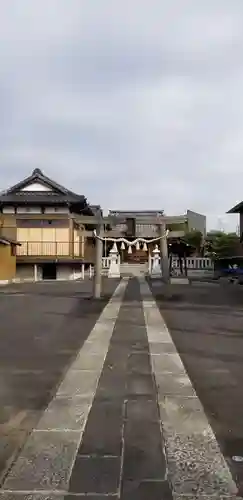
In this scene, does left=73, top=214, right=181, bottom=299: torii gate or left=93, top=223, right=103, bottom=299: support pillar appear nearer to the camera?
left=93, top=223, right=103, bottom=299: support pillar

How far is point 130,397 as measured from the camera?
16.3 ft

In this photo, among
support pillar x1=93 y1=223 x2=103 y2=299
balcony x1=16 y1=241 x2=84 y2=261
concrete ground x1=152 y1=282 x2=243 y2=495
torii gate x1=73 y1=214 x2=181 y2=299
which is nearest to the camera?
concrete ground x1=152 y1=282 x2=243 y2=495

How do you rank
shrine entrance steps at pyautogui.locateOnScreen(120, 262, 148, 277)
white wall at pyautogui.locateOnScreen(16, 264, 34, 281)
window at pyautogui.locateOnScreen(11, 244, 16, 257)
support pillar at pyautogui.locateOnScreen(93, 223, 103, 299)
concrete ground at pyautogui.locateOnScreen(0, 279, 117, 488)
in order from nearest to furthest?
concrete ground at pyautogui.locateOnScreen(0, 279, 117, 488), support pillar at pyautogui.locateOnScreen(93, 223, 103, 299), window at pyautogui.locateOnScreen(11, 244, 16, 257), white wall at pyautogui.locateOnScreen(16, 264, 34, 281), shrine entrance steps at pyautogui.locateOnScreen(120, 262, 148, 277)

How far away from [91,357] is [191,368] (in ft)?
4.97

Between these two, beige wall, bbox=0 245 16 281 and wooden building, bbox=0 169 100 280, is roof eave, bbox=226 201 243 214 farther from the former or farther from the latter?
beige wall, bbox=0 245 16 281

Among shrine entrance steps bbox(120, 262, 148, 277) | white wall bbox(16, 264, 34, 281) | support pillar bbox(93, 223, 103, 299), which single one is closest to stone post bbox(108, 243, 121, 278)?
shrine entrance steps bbox(120, 262, 148, 277)

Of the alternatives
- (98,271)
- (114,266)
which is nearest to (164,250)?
(98,271)

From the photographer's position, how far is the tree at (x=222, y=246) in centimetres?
3779

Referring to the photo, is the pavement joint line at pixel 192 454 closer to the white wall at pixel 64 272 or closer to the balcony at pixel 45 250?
the balcony at pixel 45 250

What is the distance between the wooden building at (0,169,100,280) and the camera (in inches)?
1332

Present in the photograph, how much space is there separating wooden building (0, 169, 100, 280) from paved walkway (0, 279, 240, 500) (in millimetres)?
27725

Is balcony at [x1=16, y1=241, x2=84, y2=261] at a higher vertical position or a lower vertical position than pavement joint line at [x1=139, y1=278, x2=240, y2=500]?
higher

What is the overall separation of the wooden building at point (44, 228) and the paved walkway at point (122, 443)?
91.0ft

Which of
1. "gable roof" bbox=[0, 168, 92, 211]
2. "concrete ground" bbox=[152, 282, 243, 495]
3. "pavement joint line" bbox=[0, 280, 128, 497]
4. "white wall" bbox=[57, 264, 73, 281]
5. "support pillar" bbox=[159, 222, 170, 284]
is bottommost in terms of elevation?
"concrete ground" bbox=[152, 282, 243, 495]
